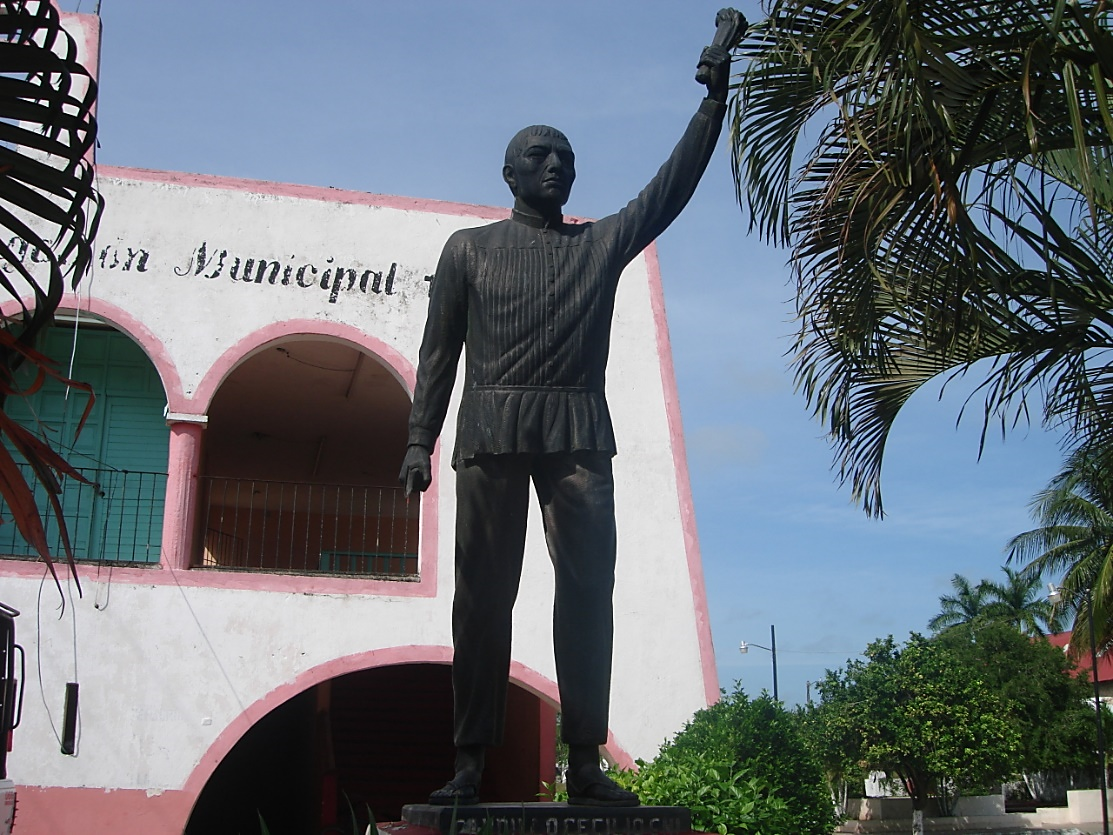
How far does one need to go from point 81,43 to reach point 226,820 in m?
8.38

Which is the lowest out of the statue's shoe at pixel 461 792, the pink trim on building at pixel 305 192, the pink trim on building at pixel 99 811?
the pink trim on building at pixel 99 811

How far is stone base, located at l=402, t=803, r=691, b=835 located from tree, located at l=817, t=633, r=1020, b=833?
20.0 m

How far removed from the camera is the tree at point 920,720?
21875 millimetres

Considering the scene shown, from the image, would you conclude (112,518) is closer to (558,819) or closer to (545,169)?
(545,169)

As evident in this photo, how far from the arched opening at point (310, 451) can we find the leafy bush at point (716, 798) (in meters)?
7.17

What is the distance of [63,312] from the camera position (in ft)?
37.1

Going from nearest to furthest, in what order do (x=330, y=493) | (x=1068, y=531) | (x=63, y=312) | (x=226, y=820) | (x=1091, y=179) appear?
(x=1091, y=179) → (x=63, y=312) → (x=226, y=820) → (x=330, y=493) → (x=1068, y=531)

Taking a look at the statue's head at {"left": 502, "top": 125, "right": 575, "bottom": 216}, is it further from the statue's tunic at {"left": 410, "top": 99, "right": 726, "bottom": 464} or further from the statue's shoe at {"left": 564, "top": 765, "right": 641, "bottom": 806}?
the statue's shoe at {"left": 564, "top": 765, "right": 641, "bottom": 806}

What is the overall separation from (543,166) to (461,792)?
1889mm

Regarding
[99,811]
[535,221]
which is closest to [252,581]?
[99,811]

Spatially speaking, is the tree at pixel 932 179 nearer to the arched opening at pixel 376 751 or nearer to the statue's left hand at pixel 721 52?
the statue's left hand at pixel 721 52

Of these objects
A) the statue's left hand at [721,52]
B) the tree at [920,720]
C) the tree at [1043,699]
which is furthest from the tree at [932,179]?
the tree at [1043,699]

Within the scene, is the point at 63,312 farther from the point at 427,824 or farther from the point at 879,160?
the point at 427,824

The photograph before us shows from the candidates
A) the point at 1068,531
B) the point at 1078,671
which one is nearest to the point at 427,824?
the point at 1068,531
